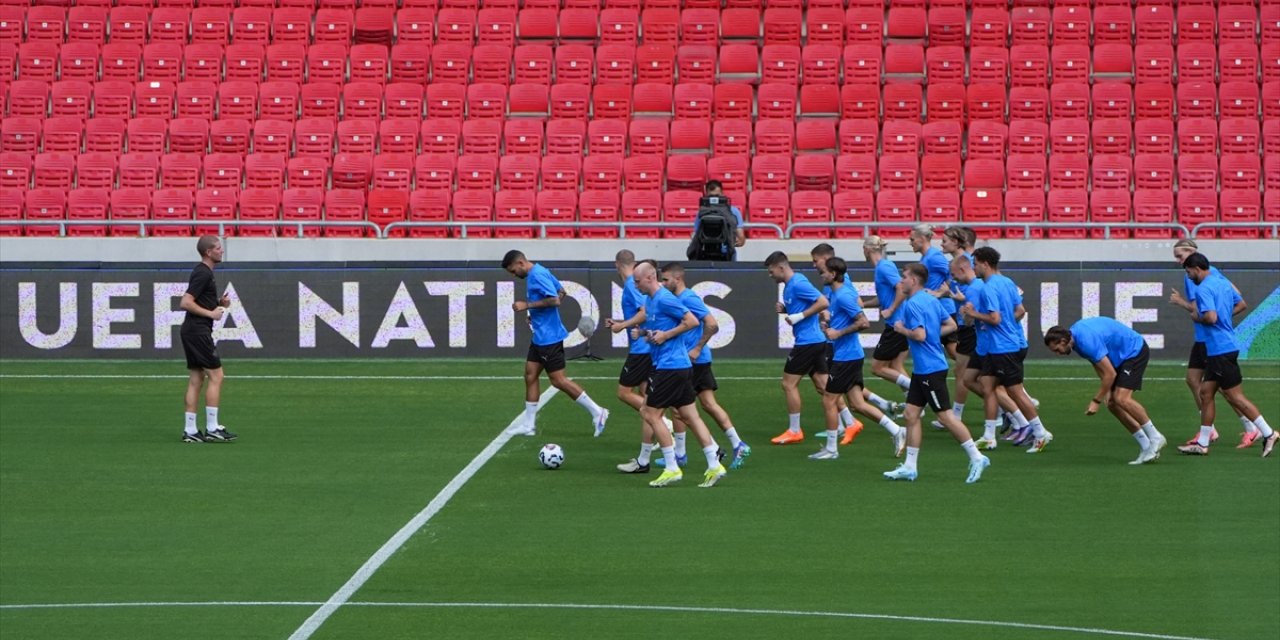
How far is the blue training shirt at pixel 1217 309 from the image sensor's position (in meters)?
17.2

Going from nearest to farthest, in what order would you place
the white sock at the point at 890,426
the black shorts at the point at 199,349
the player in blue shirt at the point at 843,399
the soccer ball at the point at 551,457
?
1. the soccer ball at the point at 551,457
2. the white sock at the point at 890,426
3. the player in blue shirt at the point at 843,399
4. the black shorts at the point at 199,349

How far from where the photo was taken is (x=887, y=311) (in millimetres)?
18344

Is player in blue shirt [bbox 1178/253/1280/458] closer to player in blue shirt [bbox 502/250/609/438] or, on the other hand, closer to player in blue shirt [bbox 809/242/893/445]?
player in blue shirt [bbox 809/242/893/445]

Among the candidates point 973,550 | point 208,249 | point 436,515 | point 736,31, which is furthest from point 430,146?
point 973,550

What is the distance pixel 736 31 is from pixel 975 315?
606 inches

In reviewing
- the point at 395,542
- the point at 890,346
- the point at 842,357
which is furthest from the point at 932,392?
the point at 395,542

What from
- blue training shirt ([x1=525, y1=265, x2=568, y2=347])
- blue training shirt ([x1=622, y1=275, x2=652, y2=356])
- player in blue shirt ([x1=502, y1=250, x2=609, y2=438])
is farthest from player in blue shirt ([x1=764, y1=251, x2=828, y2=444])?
blue training shirt ([x1=525, y1=265, x2=568, y2=347])

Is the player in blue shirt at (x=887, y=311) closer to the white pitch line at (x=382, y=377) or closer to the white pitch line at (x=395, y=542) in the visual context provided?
the white pitch line at (x=395, y=542)

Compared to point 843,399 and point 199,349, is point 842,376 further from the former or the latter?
point 199,349

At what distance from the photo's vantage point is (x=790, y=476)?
16.5m

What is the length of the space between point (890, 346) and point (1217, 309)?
3.41m

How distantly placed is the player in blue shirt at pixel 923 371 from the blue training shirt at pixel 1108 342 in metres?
1.48

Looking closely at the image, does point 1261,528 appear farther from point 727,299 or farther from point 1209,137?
point 1209,137

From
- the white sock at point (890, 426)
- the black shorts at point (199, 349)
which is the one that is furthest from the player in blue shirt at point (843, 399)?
the black shorts at point (199, 349)
